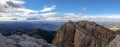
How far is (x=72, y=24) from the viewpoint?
405 feet

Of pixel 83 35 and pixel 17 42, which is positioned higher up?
pixel 17 42

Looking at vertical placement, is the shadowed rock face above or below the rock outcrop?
below

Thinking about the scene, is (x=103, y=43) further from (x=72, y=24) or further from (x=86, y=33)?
(x=72, y=24)

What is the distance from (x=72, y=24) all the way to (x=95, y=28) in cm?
1021

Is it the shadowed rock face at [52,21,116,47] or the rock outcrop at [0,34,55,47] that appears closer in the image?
the rock outcrop at [0,34,55,47]

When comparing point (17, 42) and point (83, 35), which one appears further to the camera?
point (83, 35)

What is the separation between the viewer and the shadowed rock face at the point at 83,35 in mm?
114238

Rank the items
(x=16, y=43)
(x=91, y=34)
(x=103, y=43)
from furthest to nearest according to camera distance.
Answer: (x=91, y=34) → (x=103, y=43) → (x=16, y=43)

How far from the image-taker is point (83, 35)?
116250mm

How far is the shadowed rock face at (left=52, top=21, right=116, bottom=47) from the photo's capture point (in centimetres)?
11424

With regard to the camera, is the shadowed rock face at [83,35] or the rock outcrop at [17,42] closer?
the rock outcrop at [17,42]

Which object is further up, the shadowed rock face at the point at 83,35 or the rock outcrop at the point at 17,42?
the rock outcrop at the point at 17,42

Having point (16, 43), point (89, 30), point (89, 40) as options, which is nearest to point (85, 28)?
point (89, 30)

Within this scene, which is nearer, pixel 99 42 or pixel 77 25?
pixel 99 42
